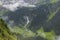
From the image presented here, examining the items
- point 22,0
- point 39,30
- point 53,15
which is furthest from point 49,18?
point 22,0

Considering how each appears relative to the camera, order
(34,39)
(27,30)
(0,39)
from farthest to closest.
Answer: (27,30) → (34,39) → (0,39)

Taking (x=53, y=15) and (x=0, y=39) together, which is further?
(x=53, y=15)

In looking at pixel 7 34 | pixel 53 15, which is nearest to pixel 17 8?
pixel 53 15

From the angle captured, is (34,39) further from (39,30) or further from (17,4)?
(17,4)

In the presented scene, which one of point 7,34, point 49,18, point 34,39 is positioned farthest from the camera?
point 49,18

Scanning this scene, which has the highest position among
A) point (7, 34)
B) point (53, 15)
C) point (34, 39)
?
point (53, 15)

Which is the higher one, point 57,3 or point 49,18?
point 57,3
